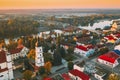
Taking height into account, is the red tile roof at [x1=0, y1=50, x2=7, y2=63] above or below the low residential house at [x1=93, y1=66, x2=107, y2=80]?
above

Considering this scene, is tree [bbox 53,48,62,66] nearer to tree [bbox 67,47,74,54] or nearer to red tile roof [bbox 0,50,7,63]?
tree [bbox 67,47,74,54]

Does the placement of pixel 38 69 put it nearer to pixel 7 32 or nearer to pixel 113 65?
pixel 113 65

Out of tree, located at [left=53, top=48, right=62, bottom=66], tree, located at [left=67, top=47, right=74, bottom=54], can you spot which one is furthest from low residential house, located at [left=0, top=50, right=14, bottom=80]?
tree, located at [left=67, top=47, right=74, bottom=54]

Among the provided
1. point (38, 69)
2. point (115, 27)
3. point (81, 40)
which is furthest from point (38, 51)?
point (115, 27)

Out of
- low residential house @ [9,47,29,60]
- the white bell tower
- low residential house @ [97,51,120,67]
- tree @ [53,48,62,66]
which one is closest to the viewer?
the white bell tower

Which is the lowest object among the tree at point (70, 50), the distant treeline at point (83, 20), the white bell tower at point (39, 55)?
the distant treeline at point (83, 20)

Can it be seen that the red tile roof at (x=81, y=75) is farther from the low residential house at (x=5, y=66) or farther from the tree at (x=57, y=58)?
the low residential house at (x=5, y=66)

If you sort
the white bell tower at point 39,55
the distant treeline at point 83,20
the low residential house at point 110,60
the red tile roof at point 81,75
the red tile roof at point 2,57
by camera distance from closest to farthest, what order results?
1. the red tile roof at point 81,75
2. the red tile roof at point 2,57
3. the white bell tower at point 39,55
4. the low residential house at point 110,60
5. the distant treeline at point 83,20

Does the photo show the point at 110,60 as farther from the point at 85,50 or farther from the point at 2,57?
the point at 2,57

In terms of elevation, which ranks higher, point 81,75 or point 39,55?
point 39,55

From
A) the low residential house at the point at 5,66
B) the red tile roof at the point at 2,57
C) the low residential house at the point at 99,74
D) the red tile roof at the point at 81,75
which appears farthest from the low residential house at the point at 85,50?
the red tile roof at the point at 2,57

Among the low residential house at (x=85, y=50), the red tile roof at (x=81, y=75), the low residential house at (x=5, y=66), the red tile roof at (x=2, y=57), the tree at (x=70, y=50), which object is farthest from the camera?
the tree at (x=70, y=50)

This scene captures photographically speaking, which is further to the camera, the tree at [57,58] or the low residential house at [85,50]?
the low residential house at [85,50]

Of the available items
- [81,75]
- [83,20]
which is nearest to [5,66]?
[81,75]
